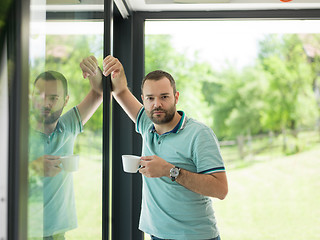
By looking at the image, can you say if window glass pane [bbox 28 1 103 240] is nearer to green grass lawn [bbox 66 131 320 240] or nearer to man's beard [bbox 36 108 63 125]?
man's beard [bbox 36 108 63 125]

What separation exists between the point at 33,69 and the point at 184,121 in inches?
41.3

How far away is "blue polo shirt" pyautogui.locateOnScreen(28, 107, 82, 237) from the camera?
729 millimetres

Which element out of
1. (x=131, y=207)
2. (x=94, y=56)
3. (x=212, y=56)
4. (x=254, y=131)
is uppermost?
(x=212, y=56)

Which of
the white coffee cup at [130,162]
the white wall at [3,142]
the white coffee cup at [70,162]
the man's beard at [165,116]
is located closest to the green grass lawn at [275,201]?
the man's beard at [165,116]

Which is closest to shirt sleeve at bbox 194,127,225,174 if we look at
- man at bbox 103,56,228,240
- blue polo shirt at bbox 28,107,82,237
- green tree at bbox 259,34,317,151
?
man at bbox 103,56,228,240

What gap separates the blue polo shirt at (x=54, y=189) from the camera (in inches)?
28.7

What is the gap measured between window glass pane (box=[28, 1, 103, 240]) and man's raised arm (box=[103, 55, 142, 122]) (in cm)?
11

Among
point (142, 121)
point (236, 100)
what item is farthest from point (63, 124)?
point (236, 100)

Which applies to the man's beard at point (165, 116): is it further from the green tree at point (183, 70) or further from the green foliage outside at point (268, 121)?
the green foliage outside at point (268, 121)

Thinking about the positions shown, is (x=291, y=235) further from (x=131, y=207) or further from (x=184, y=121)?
(x=184, y=121)

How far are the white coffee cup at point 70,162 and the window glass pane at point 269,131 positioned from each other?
202 centimetres

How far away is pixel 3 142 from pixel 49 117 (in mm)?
215

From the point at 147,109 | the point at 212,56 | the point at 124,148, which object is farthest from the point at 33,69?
the point at 212,56

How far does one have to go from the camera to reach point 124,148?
2236mm
